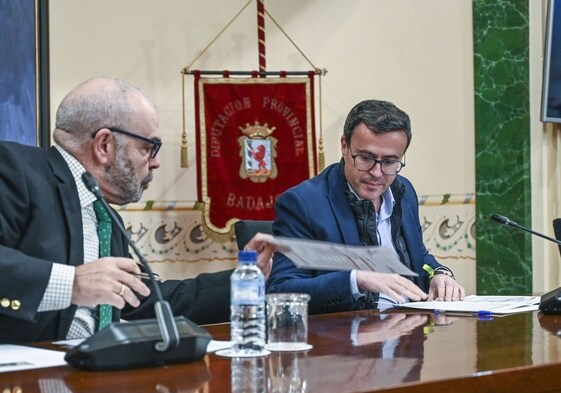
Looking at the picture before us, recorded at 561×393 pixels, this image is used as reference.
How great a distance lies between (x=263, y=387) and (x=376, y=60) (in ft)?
14.1

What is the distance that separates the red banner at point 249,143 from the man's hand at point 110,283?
2.89m

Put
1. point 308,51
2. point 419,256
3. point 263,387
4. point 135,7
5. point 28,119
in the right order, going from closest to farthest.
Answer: point 263,387 < point 419,256 < point 28,119 < point 135,7 < point 308,51

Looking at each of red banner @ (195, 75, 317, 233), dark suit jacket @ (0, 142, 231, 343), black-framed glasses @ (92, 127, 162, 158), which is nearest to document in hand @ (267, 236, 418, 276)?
dark suit jacket @ (0, 142, 231, 343)

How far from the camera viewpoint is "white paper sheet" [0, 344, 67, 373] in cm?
182

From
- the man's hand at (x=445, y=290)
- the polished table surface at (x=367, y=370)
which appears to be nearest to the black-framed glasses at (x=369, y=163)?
the man's hand at (x=445, y=290)

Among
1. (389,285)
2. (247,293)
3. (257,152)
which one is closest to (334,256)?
(389,285)

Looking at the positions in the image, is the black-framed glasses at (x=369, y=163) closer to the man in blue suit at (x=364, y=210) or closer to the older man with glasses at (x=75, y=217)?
the man in blue suit at (x=364, y=210)

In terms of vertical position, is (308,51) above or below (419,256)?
above

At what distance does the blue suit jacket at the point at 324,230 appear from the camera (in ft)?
9.92

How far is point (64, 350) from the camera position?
207 cm

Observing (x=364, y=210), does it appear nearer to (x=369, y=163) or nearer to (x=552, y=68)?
(x=369, y=163)

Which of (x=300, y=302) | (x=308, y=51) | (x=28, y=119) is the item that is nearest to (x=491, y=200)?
(x=308, y=51)

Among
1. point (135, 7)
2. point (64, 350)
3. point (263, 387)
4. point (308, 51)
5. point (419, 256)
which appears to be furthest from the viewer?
point (308, 51)

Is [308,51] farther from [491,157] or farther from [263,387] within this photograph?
[263,387]
